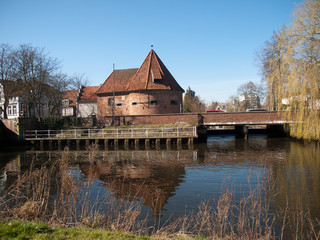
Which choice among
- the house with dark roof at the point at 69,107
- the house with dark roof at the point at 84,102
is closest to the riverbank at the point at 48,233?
the house with dark roof at the point at 84,102

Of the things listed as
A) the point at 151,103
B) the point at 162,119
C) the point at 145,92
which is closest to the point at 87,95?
the point at 145,92

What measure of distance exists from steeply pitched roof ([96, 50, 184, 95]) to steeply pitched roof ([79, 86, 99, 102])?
9.95 metres

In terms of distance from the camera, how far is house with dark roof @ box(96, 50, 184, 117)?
32.3 m

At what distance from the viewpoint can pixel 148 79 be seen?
1307 inches

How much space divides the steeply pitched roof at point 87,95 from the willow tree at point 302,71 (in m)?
34.1

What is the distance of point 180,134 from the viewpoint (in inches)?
949

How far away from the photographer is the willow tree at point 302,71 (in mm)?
17188

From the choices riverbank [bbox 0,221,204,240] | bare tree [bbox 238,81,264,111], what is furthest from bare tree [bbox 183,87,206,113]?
riverbank [bbox 0,221,204,240]

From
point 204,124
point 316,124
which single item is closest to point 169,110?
point 204,124

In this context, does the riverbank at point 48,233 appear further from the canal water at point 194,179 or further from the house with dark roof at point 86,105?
the house with dark roof at point 86,105

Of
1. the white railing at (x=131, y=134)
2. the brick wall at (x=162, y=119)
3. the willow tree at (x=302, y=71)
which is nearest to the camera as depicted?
the willow tree at (x=302, y=71)

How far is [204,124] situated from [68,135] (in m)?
15.3

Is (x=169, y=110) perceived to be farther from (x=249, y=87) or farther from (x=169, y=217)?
(x=249, y=87)

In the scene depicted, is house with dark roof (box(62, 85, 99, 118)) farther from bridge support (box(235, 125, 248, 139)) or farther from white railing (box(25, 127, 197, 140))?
bridge support (box(235, 125, 248, 139))
